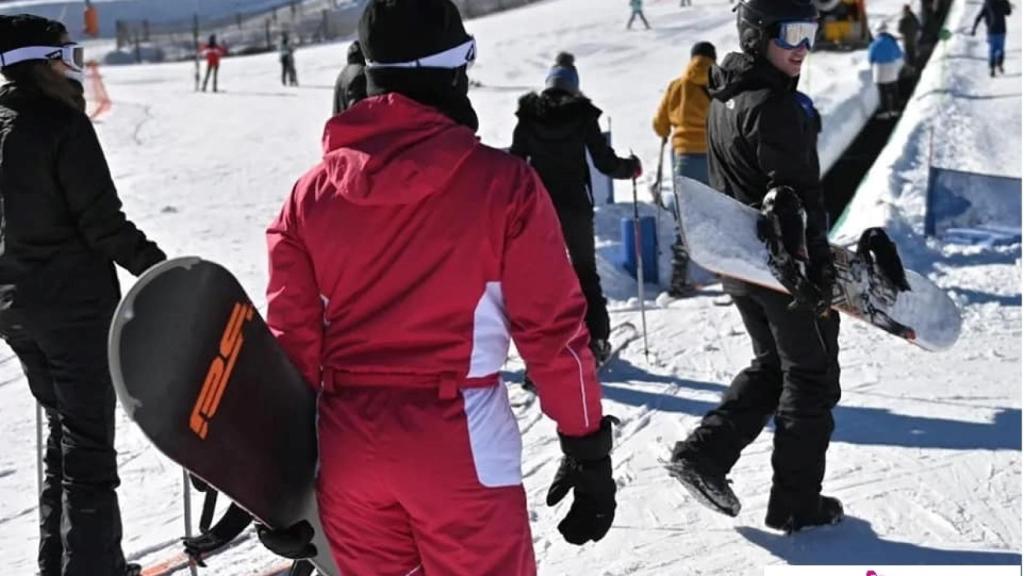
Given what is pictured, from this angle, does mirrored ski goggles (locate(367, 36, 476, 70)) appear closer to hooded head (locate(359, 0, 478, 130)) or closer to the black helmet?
hooded head (locate(359, 0, 478, 130))

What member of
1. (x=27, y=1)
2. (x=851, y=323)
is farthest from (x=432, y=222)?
(x=27, y=1)

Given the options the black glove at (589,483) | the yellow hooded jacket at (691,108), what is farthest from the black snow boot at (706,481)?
the yellow hooded jacket at (691,108)

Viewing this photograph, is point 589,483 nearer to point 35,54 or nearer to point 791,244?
point 791,244

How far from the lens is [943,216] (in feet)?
32.4

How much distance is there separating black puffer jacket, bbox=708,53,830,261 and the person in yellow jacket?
3.93m

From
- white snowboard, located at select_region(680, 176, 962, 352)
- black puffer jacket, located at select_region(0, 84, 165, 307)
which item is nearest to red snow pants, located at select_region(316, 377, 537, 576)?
black puffer jacket, located at select_region(0, 84, 165, 307)

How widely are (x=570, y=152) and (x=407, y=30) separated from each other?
430 cm

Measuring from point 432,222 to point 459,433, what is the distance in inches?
17.9

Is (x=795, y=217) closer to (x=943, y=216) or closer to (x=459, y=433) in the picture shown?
(x=459, y=433)

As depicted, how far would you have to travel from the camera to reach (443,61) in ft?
9.09

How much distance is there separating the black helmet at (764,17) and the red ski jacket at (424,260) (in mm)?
2084

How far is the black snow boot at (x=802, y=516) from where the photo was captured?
488 cm

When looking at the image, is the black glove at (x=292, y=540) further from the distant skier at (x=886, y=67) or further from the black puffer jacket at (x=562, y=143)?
the distant skier at (x=886, y=67)

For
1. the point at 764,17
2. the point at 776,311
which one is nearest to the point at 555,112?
the point at 764,17
